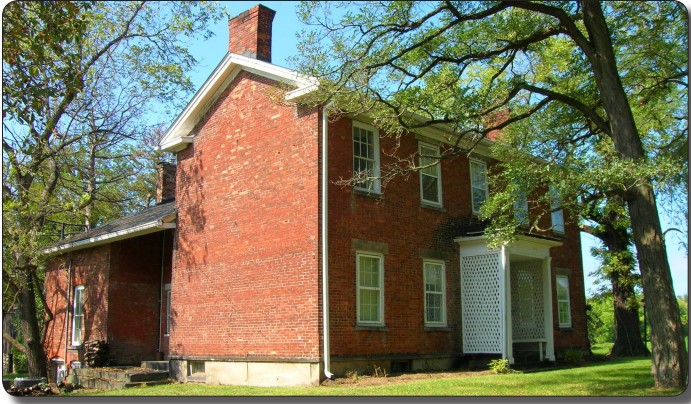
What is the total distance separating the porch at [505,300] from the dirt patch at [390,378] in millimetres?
1221

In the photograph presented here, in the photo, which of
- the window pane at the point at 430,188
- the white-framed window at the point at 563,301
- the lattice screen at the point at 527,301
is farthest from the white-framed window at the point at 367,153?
the white-framed window at the point at 563,301

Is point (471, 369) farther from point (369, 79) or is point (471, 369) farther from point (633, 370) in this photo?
point (369, 79)

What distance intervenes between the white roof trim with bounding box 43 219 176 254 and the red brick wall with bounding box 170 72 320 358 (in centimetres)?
63

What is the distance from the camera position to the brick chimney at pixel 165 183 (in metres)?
23.6

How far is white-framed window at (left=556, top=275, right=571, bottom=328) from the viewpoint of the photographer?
22.1 m

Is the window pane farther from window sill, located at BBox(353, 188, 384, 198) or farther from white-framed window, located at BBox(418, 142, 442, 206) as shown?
window sill, located at BBox(353, 188, 384, 198)

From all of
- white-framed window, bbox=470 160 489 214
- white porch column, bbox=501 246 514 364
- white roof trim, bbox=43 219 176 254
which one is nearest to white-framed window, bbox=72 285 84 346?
white roof trim, bbox=43 219 176 254

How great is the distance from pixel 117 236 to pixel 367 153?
8289 millimetres

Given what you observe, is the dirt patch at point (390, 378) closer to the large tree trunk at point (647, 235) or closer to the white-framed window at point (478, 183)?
→ the large tree trunk at point (647, 235)

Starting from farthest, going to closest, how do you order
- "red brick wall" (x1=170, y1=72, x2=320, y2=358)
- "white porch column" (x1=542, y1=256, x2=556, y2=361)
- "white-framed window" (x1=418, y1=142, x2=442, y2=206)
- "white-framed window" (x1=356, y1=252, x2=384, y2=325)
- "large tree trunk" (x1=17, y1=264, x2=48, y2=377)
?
"large tree trunk" (x1=17, y1=264, x2=48, y2=377) → "white porch column" (x1=542, y1=256, x2=556, y2=361) → "white-framed window" (x1=418, y1=142, x2=442, y2=206) → "white-framed window" (x1=356, y1=252, x2=384, y2=325) → "red brick wall" (x1=170, y1=72, x2=320, y2=358)

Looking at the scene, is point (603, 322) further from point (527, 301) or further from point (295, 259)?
point (295, 259)

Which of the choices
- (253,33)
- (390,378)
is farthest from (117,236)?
(390,378)

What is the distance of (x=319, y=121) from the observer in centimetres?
1482

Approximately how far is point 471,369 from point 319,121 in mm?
7321
